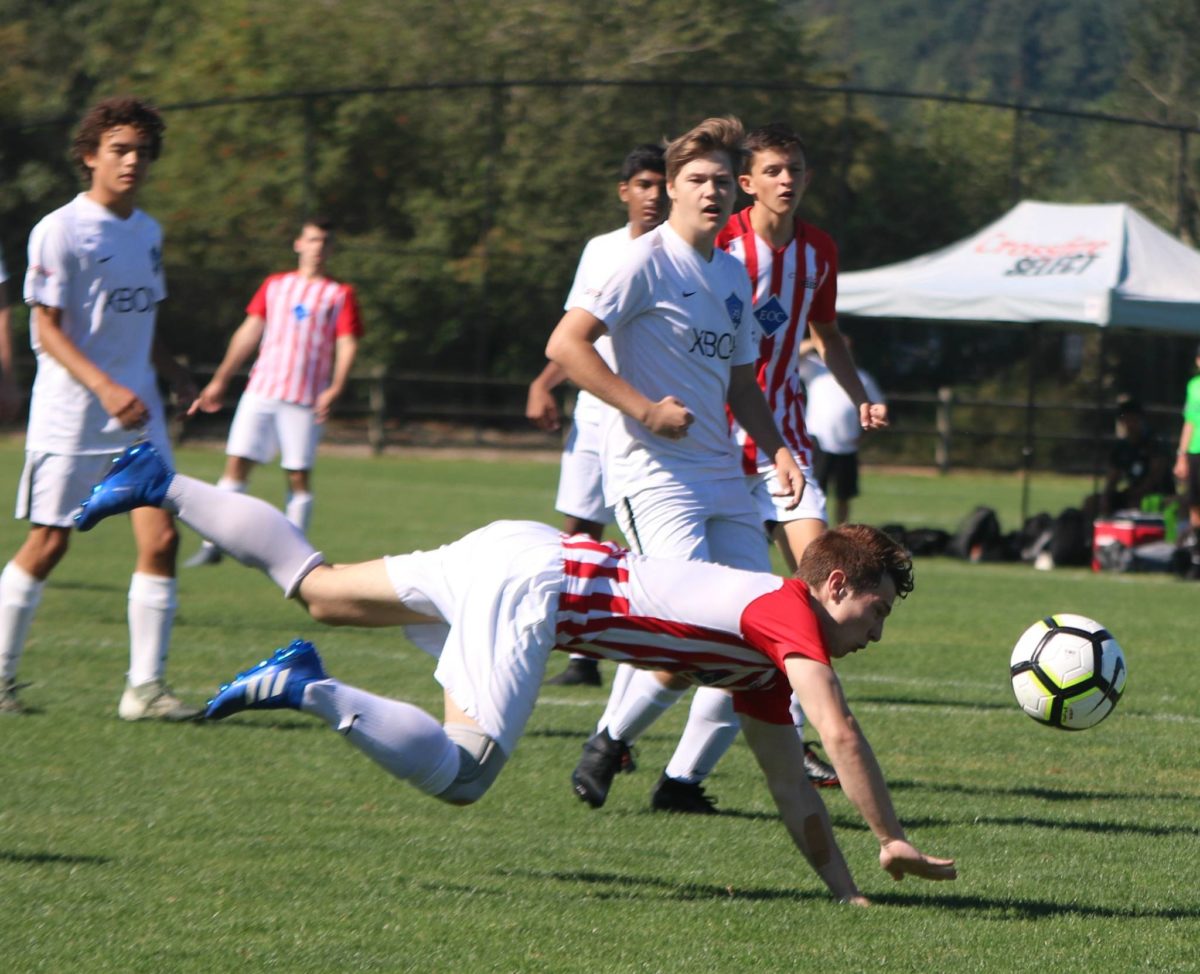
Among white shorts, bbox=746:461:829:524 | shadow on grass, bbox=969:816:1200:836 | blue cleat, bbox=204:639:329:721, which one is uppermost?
white shorts, bbox=746:461:829:524

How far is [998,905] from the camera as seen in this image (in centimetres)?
440

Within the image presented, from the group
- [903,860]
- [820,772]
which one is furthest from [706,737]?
[903,860]

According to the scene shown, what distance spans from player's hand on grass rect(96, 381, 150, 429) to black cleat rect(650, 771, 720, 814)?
222 centimetres

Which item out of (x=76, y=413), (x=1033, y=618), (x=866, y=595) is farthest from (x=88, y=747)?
(x=1033, y=618)

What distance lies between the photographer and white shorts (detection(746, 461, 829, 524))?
6.11 m

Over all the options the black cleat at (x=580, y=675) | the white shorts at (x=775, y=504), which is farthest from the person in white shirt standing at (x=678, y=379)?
the black cleat at (x=580, y=675)

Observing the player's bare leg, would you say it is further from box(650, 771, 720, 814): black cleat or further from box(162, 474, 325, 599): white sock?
box(650, 771, 720, 814): black cleat

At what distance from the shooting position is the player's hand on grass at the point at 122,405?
20.2ft

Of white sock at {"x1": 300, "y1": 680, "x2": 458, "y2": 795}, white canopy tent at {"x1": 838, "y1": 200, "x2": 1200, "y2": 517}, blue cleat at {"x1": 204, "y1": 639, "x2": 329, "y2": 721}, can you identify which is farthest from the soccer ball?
white canopy tent at {"x1": 838, "y1": 200, "x2": 1200, "y2": 517}

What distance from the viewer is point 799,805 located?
4379mm

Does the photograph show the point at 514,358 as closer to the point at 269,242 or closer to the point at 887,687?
the point at 269,242

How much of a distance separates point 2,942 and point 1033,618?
7734 millimetres

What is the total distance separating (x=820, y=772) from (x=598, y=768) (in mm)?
953

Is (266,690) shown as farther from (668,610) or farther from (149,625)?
(149,625)
